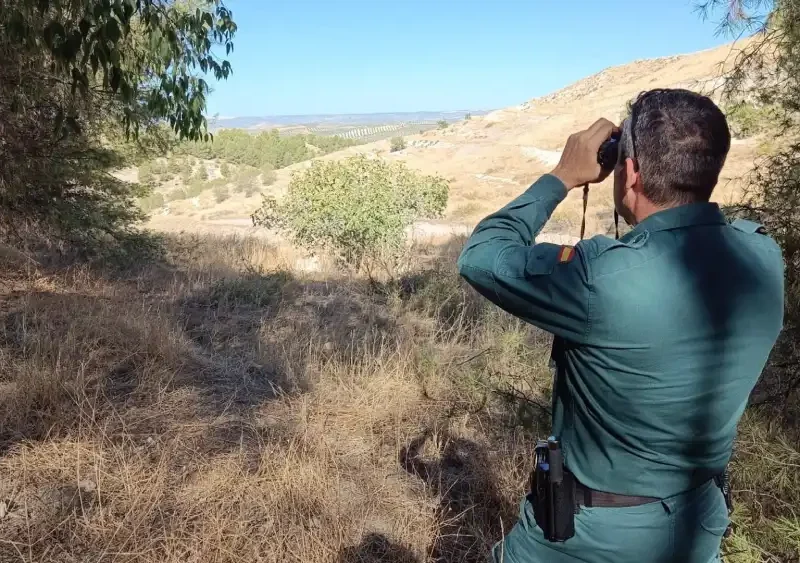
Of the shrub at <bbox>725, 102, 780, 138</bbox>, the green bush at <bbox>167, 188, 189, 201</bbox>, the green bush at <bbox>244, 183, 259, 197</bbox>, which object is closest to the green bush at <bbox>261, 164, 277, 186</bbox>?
the green bush at <bbox>244, 183, 259, 197</bbox>

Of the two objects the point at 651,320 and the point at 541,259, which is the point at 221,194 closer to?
the point at 541,259

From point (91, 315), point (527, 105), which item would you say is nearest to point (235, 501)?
point (91, 315)

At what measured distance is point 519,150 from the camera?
4153cm

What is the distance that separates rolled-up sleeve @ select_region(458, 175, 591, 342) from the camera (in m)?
1.07

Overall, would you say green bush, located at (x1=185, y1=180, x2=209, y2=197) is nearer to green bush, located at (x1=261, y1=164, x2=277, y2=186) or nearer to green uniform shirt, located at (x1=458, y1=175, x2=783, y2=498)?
green bush, located at (x1=261, y1=164, x2=277, y2=186)

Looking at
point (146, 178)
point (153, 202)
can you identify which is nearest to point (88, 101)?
A: point (146, 178)

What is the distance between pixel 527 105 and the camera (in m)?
70.9

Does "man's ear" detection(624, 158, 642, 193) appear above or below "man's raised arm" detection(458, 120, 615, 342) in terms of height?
above

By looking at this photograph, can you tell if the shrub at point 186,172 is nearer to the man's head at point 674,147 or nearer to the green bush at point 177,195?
the green bush at point 177,195

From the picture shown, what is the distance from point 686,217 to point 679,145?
0.45 ft

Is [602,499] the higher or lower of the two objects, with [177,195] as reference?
higher

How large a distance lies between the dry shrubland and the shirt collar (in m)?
1.50

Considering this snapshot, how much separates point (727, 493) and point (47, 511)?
2.50 metres

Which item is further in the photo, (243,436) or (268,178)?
(268,178)
